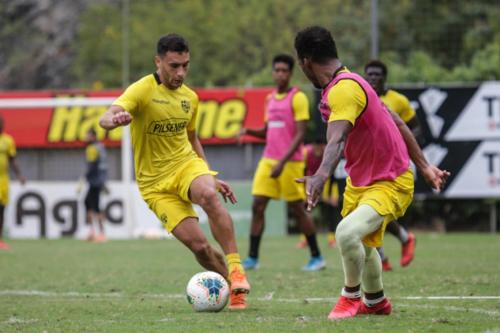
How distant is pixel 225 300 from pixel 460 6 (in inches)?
1051

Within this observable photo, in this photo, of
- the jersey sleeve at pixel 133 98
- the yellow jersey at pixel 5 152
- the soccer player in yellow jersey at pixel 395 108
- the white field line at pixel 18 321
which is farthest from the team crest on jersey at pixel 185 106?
the yellow jersey at pixel 5 152

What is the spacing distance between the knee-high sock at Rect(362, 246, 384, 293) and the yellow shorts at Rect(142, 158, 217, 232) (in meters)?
1.68

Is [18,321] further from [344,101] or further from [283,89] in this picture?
[283,89]

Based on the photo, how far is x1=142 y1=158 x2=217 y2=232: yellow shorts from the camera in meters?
8.76

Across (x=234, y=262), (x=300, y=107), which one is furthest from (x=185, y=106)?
(x=300, y=107)

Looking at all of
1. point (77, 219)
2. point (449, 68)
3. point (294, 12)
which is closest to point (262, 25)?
point (294, 12)

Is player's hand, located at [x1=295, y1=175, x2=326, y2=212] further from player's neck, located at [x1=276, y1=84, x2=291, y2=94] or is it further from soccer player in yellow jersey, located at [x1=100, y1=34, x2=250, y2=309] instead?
player's neck, located at [x1=276, y1=84, x2=291, y2=94]

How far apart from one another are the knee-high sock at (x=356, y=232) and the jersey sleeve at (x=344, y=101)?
695 millimetres

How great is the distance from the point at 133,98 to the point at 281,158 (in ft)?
15.5

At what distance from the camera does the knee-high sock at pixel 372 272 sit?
311 inches

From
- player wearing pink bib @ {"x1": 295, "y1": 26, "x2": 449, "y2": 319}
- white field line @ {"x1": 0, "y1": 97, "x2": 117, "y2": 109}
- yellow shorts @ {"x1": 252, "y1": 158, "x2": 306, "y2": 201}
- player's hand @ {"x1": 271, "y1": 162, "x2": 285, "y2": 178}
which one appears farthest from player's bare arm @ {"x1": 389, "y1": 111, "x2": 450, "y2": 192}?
white field line @ {"x1": 0, "y1": 97, "x2": 117, "y2": 109}

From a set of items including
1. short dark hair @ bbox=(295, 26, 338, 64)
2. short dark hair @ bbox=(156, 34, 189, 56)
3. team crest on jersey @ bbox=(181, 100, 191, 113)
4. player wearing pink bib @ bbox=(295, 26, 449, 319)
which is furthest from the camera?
team crest on jersey @ bbox=(181, 100, 191, 113)

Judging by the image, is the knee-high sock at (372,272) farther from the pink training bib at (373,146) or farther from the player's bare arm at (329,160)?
the player's bare arm at (329,160)

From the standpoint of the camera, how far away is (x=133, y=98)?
27.9ft
